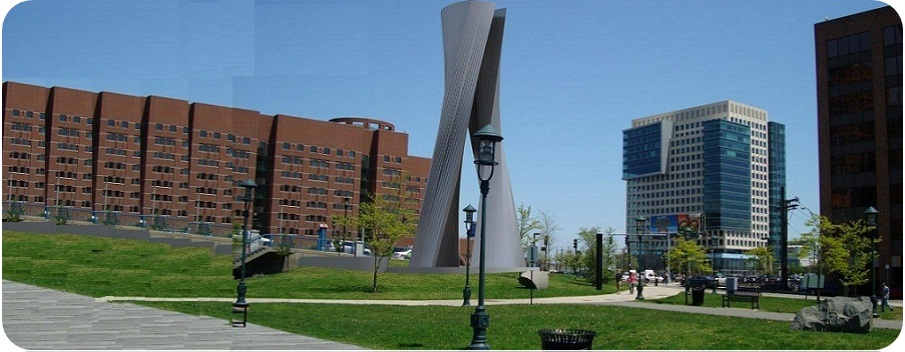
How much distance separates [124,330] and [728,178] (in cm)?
8772

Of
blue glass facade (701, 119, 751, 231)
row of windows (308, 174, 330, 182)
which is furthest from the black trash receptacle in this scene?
blue glass facade (701, 119, 751, 231)

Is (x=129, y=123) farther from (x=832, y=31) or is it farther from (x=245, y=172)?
(x=832, y=31)

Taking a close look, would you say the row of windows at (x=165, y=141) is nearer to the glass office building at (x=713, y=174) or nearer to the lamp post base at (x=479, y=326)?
the lamp post base at (x=479, y=326)

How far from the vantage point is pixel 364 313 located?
15.9 metres

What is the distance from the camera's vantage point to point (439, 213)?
26922 mm

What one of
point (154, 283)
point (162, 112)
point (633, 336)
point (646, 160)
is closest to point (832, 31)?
point (633, 336)

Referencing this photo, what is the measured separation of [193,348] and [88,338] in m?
1.70

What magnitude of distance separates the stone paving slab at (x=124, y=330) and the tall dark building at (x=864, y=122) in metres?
21.8

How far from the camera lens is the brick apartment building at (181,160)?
13398 mm

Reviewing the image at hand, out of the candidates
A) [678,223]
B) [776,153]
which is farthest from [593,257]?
[776,153]

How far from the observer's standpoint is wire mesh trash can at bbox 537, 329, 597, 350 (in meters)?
9.00

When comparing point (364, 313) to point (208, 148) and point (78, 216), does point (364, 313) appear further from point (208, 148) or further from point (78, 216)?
point (78, 216)

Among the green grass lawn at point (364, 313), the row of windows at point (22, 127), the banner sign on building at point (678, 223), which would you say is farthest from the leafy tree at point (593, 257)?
the row of windows at point (22, 127)

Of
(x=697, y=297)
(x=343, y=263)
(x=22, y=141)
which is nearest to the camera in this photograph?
(x=697, y=297)
